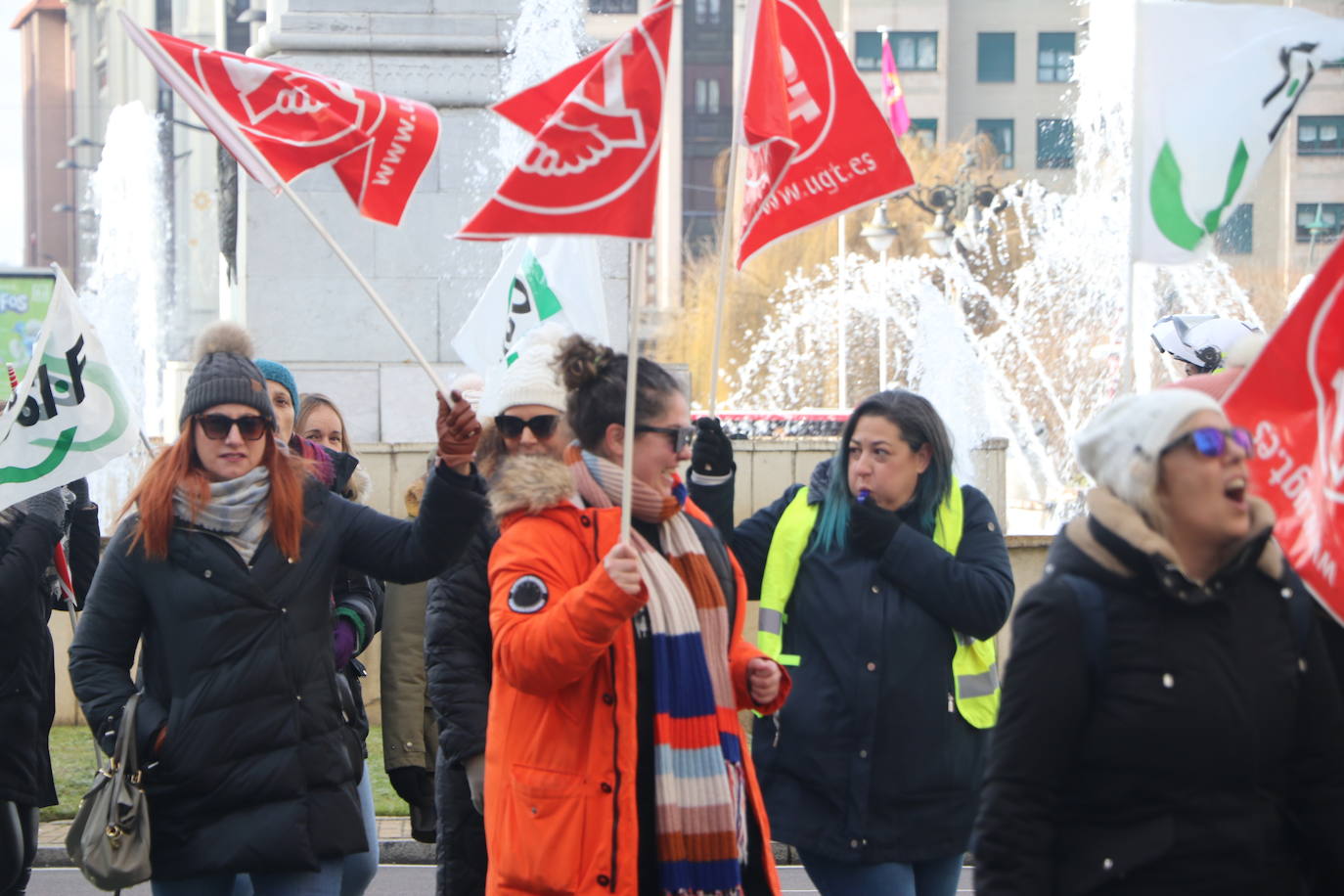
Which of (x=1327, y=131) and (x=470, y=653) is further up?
(x=1327, y=131)

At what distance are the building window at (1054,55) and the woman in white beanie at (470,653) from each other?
228 ft

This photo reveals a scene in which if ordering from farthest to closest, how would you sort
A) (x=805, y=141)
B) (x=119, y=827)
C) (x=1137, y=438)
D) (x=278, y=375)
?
(x=278, y=375) < (x=805, y=141) < (x=119, y=827) < (x=1137, y=438)

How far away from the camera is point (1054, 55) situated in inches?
2842

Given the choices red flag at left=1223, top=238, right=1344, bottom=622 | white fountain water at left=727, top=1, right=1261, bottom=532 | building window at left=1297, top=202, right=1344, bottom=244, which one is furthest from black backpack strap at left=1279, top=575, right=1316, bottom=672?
building window at left=1297, top=202, right=1344, bottom=244

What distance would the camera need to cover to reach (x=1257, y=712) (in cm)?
Answer: 320

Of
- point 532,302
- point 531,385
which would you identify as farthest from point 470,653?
point 532,302

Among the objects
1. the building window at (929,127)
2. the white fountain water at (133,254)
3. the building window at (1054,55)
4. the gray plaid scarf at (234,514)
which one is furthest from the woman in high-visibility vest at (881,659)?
the building window at (1054,55)

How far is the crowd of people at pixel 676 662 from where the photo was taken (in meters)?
3.21

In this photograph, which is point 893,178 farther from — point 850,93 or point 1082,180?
point 1082,180

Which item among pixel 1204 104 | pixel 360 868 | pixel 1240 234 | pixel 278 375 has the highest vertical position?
pixel 1240 234

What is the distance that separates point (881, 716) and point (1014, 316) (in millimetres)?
41081

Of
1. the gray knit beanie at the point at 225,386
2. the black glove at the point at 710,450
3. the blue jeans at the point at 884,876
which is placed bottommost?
the blue jeans at the point at 884,876

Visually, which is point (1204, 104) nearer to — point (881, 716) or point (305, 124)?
point (881, 716)

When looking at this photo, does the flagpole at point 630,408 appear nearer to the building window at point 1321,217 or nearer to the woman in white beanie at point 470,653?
the woman in white beanie at point 470,653
